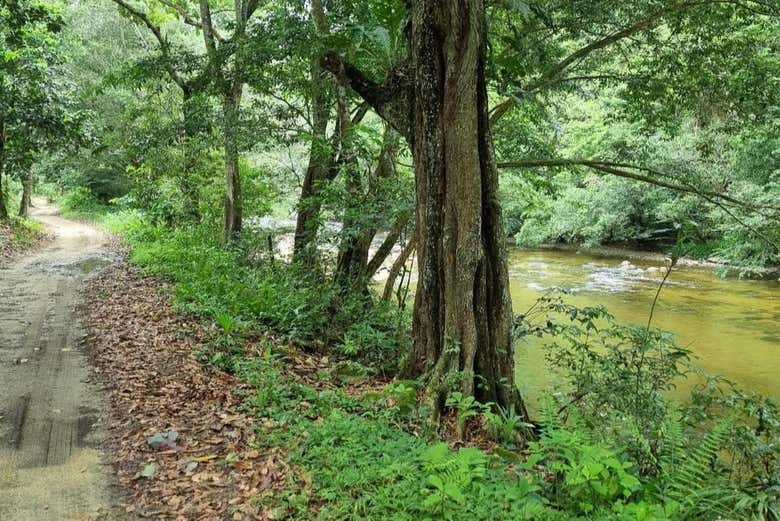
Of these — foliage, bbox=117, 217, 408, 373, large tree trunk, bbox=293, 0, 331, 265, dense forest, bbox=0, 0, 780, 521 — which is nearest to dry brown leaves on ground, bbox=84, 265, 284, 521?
dense forest, bbox=0, 0, 780, 521

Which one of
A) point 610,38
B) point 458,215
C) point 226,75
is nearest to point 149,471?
point 458,215

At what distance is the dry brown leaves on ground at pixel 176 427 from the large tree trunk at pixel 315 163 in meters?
2.77

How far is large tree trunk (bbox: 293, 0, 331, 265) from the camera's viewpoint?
30.9 feet

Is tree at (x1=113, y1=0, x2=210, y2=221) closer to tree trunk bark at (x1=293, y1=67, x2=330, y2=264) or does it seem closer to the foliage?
tree trunk bark at (x1=293, y1=67, x2=330, y2=264)

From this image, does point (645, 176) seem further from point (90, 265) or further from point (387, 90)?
point (90, 265)

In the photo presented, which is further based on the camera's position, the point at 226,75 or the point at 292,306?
the point at 226,75

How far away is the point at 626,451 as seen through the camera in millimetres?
4113

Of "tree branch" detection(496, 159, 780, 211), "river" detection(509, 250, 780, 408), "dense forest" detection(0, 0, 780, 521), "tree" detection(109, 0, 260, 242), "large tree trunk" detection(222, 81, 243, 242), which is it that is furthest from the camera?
"large tree trunk" detection(222, 81, 243, 242)

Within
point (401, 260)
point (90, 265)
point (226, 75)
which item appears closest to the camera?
point (401, 260)

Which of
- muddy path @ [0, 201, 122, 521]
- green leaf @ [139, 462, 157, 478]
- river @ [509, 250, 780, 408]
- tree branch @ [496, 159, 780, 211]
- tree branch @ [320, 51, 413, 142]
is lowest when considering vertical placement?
river @ [509, 250, 780, 408]

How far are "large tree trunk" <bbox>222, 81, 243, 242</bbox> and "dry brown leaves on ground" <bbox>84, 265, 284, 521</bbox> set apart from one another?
4802 mm

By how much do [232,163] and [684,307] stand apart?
1298 cm

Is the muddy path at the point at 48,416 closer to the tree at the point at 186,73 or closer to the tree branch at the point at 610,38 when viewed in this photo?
the tree at the point at 186,73

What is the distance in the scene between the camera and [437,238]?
18.0 ft
